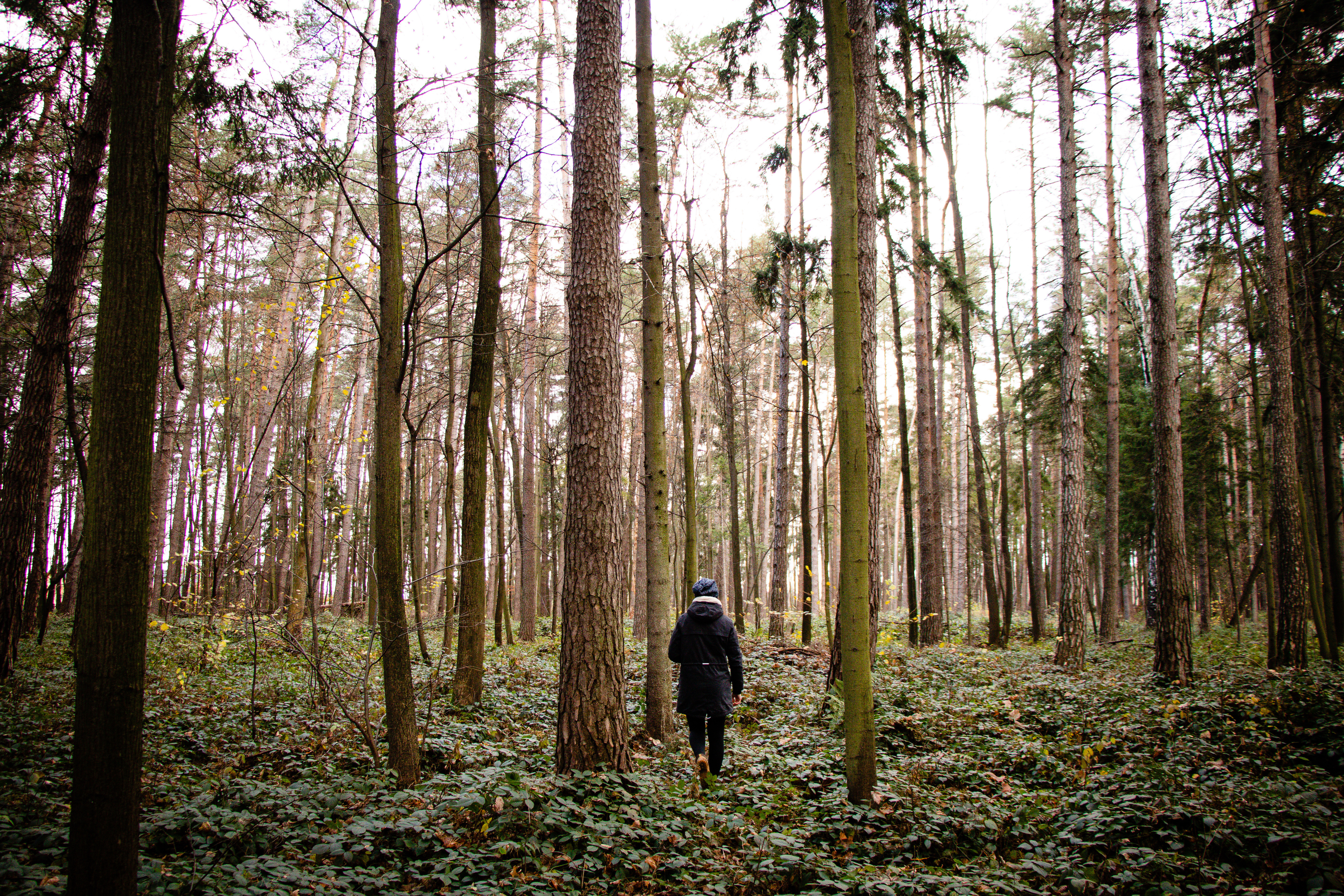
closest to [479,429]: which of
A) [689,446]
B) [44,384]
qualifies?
[689,446]

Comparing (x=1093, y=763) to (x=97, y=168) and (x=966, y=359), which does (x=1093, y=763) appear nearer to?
(x=966, y=359)

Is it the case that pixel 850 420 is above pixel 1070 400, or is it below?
below

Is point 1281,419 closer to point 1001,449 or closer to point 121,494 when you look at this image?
A: point 1001,449

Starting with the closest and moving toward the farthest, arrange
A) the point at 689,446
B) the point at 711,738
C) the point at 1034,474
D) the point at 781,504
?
the point at 711,738 → the point at 689,446 → the point at 781,504 → the point at 1034,474

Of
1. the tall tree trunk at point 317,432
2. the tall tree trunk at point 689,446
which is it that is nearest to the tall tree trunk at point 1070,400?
the tall tree trunk at point 689,446

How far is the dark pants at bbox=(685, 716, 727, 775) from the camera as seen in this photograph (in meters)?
5.80

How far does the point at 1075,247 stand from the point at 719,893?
11682mm

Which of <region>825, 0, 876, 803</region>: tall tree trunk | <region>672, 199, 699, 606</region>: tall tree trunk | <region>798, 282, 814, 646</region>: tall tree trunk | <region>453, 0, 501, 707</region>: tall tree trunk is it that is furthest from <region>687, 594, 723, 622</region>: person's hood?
<region>798, 282, 814, 646</region>: tall tree trunk

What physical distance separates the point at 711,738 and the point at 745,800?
3.09 ft

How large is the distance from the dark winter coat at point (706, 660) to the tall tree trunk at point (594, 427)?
3.37ft

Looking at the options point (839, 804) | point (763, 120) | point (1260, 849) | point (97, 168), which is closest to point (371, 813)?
point (839, 804)

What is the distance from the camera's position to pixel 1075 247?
35.8 feet

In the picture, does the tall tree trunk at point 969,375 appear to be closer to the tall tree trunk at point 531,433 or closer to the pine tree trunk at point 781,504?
the pine tree trunk at point 781,504

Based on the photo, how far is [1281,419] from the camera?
30.2 feet
